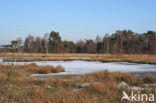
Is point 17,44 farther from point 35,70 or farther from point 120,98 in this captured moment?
point 120,98

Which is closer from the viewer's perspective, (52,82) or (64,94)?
(64,94)

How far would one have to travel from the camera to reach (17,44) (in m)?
63.2

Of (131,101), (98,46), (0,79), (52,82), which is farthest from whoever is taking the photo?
(98,46)

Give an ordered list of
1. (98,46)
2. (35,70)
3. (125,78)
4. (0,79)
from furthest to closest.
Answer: (98,46)
(35,70)
(125,78)
(0,79)

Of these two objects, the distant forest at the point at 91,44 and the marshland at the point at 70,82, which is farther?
the distant forest at the point at 91,44

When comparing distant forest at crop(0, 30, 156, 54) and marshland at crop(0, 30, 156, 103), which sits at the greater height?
distant forest at crop(0, 30, 156, 54)

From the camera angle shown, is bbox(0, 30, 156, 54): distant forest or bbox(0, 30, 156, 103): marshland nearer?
bbox(0, 30, 156, 103): marshland

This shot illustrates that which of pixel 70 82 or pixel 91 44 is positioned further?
pixel 91 44

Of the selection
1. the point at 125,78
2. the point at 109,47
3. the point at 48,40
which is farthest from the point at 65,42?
the point at 125,78

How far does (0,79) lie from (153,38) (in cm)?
5269

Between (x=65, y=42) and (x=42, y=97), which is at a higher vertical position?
(x=65, y=42)

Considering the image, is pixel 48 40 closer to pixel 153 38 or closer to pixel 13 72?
pixel 153 38

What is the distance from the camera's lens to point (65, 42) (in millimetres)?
60656

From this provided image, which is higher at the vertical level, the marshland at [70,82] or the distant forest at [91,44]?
the distant forest at [91,44]
